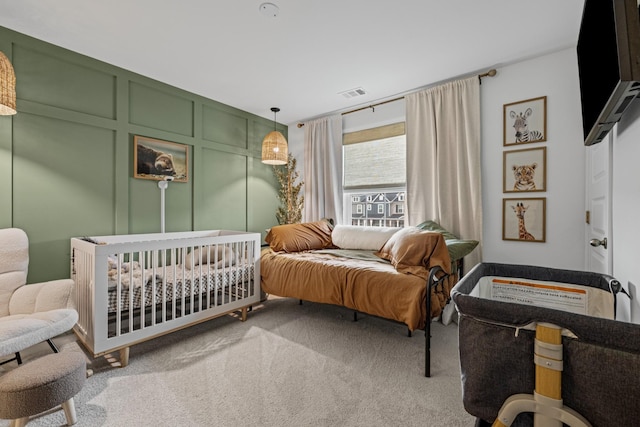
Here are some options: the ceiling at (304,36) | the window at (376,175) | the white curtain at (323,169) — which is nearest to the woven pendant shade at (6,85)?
the ceiling at (304,36)

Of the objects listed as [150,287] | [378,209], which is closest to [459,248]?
[378,209]

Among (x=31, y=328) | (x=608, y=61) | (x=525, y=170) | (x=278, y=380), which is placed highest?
(x=608, y=61)

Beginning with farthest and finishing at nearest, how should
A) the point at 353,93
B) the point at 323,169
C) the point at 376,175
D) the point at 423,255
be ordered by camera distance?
the point at 323,169 → the point at 376,175 → the point at 353,93 → the point at 423,255

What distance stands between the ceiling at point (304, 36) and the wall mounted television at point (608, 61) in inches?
38.1

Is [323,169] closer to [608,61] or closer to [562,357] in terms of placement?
[608,61]

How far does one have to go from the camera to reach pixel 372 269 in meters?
2.30

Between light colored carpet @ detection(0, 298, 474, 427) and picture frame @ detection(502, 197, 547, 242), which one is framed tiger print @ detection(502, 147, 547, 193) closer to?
picture frame @ detection(502, 197, 547, 242)

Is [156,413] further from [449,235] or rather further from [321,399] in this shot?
[449,235]

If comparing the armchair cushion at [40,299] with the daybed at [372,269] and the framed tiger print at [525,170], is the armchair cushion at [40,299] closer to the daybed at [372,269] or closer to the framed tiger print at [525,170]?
the daybed at [372,269]

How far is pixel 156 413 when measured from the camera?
4.92 ft

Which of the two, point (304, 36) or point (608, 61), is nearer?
point (608, 61)

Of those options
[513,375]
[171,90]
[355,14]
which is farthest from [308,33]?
[513,375]

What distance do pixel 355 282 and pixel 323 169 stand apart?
214 cm

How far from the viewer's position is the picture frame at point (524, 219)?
2609 mm
